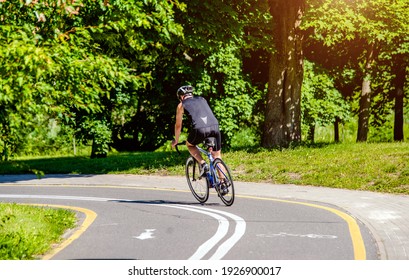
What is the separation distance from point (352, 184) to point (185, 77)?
15439 millimetres

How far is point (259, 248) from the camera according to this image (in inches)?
341

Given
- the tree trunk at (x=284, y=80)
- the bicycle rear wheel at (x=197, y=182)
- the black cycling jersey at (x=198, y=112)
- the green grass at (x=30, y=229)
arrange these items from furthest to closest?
the tree trunk at (x=284, y=80), the bicycle rear wheel at (x=197, y=182), the black cycling jersey at (x=198, y=112), the green grass at (x=30, y=229)

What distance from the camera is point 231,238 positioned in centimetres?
936

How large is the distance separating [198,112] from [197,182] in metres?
1.70

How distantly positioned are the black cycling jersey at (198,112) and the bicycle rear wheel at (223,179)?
645 mm

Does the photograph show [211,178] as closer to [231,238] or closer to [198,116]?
[198,116]

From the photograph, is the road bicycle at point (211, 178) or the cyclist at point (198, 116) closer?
the cyclist at point (198, 116)

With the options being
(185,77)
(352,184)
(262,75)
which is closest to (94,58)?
(352,184)

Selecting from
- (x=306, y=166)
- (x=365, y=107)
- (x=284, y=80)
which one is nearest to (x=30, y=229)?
(x=306, y=166)

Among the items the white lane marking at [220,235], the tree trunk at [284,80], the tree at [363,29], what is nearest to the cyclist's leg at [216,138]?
the white lane marking at [220,235]

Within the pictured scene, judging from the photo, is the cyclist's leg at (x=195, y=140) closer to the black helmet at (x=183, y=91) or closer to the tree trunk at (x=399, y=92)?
the black helmet at (x=183, y=91)

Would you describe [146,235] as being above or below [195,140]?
below

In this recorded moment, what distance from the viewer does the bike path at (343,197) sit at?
30.2 ft
